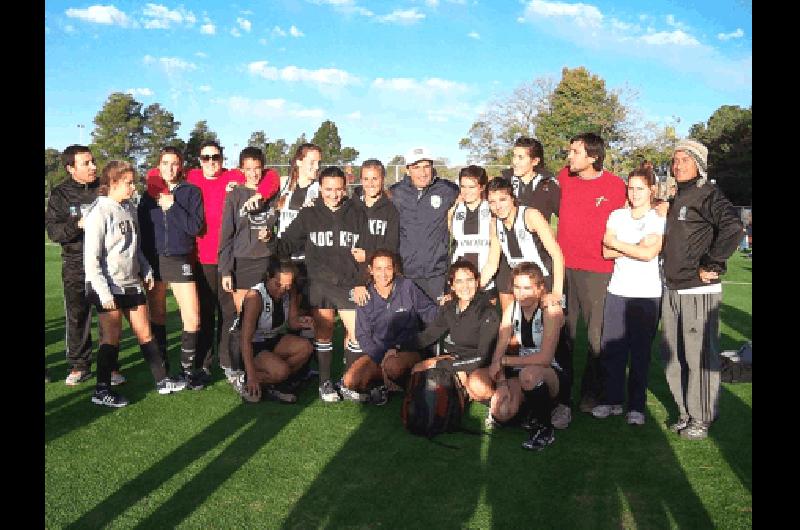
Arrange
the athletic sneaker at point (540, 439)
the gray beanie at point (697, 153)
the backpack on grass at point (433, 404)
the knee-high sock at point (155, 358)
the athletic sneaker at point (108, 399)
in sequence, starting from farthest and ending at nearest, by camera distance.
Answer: the knee-high sock at point (155, 358) < the athletic sneaker at point (108, 399) < the backpack on grass at point (433, 404) < the gray beanie at point (697, 153) < the athletic sneaker at point (540, 439)

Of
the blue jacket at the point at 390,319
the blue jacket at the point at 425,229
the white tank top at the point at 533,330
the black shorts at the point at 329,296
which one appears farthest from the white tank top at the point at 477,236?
the black shorts at the point at 329,296

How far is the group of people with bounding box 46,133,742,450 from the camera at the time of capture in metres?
4.68

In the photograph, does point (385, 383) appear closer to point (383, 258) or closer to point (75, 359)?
point (383, 258)

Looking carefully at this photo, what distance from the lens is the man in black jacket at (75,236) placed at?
18.6 ft

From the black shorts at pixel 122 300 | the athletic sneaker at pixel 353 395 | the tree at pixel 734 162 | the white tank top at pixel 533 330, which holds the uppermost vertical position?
the tree at pixel 734 162

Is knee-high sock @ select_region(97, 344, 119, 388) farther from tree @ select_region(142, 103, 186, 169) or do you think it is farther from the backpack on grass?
tree @ select_region(142, 103, 186, 169)

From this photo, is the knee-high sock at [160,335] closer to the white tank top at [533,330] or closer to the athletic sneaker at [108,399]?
the athletic sneaker at [108,399]

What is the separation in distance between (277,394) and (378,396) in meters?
0.87

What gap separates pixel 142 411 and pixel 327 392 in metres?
1.51

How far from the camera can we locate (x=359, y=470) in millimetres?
4023

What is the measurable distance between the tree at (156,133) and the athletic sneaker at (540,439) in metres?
47.7

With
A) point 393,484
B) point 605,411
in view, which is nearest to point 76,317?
point 393,484
